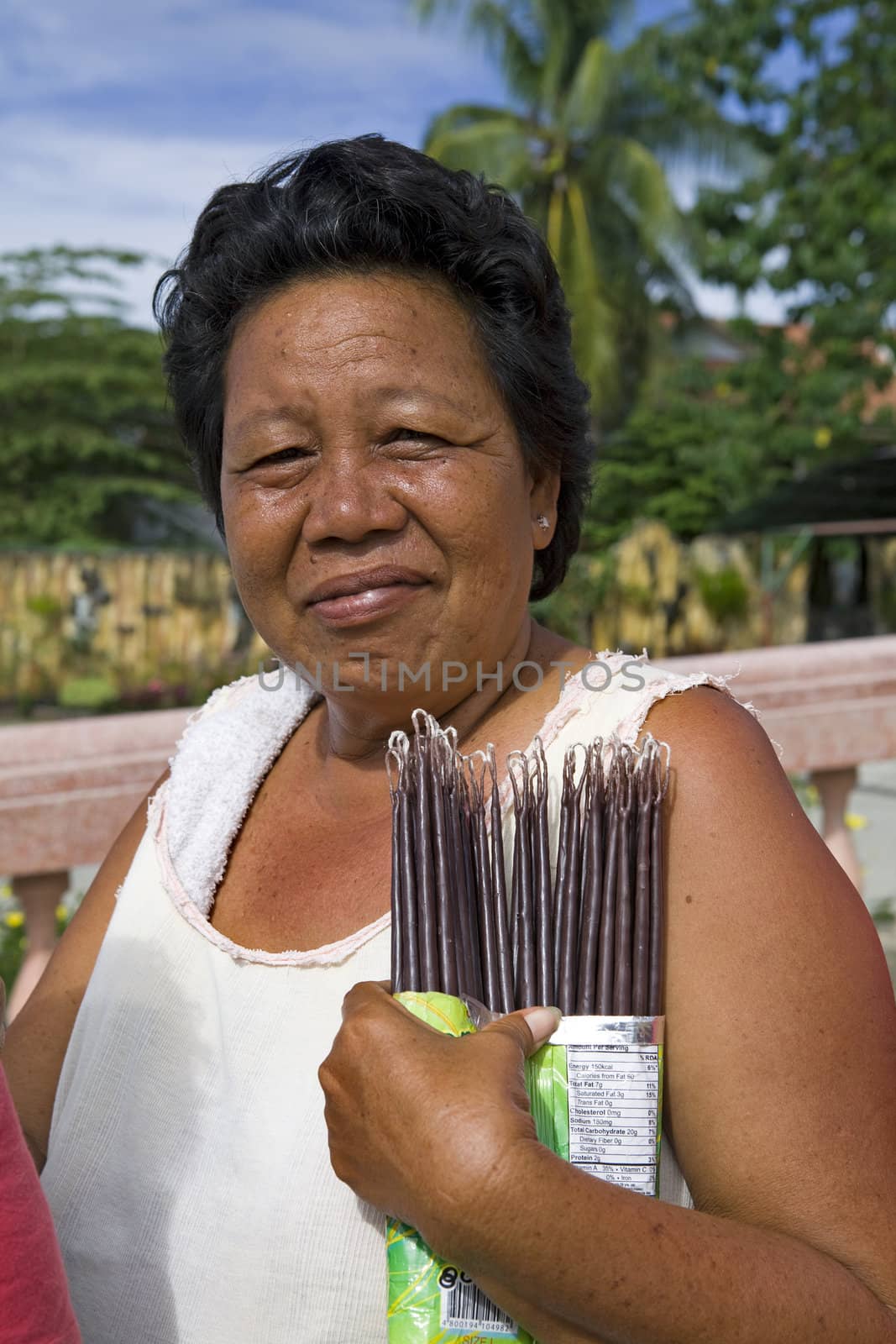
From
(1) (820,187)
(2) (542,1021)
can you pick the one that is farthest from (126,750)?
(1) (820,187)

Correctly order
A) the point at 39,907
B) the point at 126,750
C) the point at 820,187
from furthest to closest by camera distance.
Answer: the point at 820,187 → the point at 39,907 → the point at 126,750

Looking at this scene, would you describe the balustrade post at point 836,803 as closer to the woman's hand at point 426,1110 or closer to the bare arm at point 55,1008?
the bare arm at point 55,1008

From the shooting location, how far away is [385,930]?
1533 millimetres

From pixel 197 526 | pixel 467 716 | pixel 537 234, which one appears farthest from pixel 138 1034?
pixel 197 526

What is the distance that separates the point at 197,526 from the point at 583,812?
81.5 feet

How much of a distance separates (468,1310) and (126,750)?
1.96m

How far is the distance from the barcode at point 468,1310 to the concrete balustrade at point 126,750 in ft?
6.12

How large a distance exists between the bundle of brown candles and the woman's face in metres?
0.24

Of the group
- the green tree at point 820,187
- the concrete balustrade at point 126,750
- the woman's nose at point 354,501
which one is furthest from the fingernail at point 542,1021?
the green tree at point 820,187

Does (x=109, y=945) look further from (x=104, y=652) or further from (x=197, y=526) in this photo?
(x=197, y=526)

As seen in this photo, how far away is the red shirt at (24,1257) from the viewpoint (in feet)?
3.65

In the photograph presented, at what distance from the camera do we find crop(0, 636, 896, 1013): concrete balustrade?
2.92m

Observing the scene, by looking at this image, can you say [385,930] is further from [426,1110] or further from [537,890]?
[426,1110]

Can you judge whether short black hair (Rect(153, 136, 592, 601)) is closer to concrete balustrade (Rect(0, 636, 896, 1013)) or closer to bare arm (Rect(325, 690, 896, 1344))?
bare arm (Rect(325, 690, 896, 1344))
